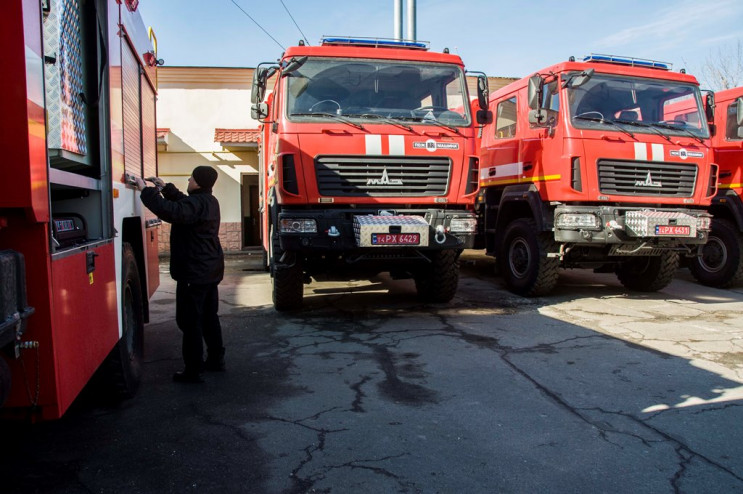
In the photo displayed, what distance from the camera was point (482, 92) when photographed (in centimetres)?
707

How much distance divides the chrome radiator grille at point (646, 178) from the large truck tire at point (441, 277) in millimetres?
2139

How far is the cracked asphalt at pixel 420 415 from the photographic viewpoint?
2.98 metres

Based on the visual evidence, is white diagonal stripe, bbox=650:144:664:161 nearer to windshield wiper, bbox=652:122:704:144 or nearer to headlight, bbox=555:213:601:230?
windshield wiper, bbox=652:122:704:144

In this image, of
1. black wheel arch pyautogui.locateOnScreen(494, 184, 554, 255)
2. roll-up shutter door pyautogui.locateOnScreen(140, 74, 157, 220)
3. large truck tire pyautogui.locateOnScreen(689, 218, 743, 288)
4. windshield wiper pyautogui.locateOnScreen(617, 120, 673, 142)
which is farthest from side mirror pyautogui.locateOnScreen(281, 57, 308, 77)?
large truck tire pyautogui.locateOnScreen(689, 218, 743, 288)

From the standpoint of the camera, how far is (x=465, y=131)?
6871mm

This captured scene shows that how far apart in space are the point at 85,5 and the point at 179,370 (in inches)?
112

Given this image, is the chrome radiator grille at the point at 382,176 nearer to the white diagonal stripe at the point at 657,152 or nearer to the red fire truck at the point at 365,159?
the red fire truck at the point at 365,159

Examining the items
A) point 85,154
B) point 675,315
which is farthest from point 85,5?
point 675,315

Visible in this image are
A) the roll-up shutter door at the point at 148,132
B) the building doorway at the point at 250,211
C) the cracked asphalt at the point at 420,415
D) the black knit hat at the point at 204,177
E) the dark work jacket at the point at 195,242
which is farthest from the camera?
the building doorway at the point at 250,211

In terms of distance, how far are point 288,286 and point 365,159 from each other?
178 centimetres

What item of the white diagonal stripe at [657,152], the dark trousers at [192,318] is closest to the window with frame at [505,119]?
the white diagonal stripe at [657,152]

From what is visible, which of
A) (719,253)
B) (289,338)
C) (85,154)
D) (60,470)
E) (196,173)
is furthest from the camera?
(719,253)

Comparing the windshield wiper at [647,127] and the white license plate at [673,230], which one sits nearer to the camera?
the white license plate at [673,230]

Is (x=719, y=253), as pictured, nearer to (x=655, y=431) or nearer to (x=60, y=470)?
(x=655, y=431)
